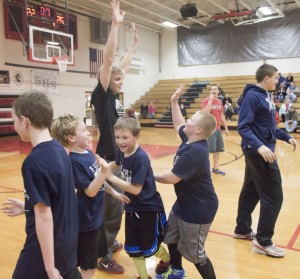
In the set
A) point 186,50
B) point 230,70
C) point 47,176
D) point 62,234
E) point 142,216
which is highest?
point 186,50

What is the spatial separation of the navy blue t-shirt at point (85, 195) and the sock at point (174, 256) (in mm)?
607

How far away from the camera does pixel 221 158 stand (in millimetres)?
7996

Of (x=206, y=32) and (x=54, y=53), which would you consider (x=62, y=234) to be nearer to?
(x=54, y=53)

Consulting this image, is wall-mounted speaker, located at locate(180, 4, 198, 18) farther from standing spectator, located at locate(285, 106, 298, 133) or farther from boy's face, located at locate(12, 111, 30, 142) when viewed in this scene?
boy's face, located at locate(12, 111, 30, 142)

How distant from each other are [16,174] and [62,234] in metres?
5.45

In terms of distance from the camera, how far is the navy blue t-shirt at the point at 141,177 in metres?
2.24

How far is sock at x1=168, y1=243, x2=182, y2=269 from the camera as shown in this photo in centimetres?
247

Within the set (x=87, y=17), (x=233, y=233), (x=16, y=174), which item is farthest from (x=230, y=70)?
(x=233, y=233)

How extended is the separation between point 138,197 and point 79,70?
48.3 ft

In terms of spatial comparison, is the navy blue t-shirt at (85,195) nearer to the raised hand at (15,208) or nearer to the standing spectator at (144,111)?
the raised hand at (15,208)

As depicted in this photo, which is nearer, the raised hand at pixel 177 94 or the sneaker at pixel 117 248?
the raised hand at pixel 177 94

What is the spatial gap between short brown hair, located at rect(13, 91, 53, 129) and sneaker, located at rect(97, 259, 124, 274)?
5.56 feet

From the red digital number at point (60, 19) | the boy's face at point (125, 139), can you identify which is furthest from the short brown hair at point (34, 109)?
the red digital number at point (60, 19)

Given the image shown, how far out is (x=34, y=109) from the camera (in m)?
1.44
